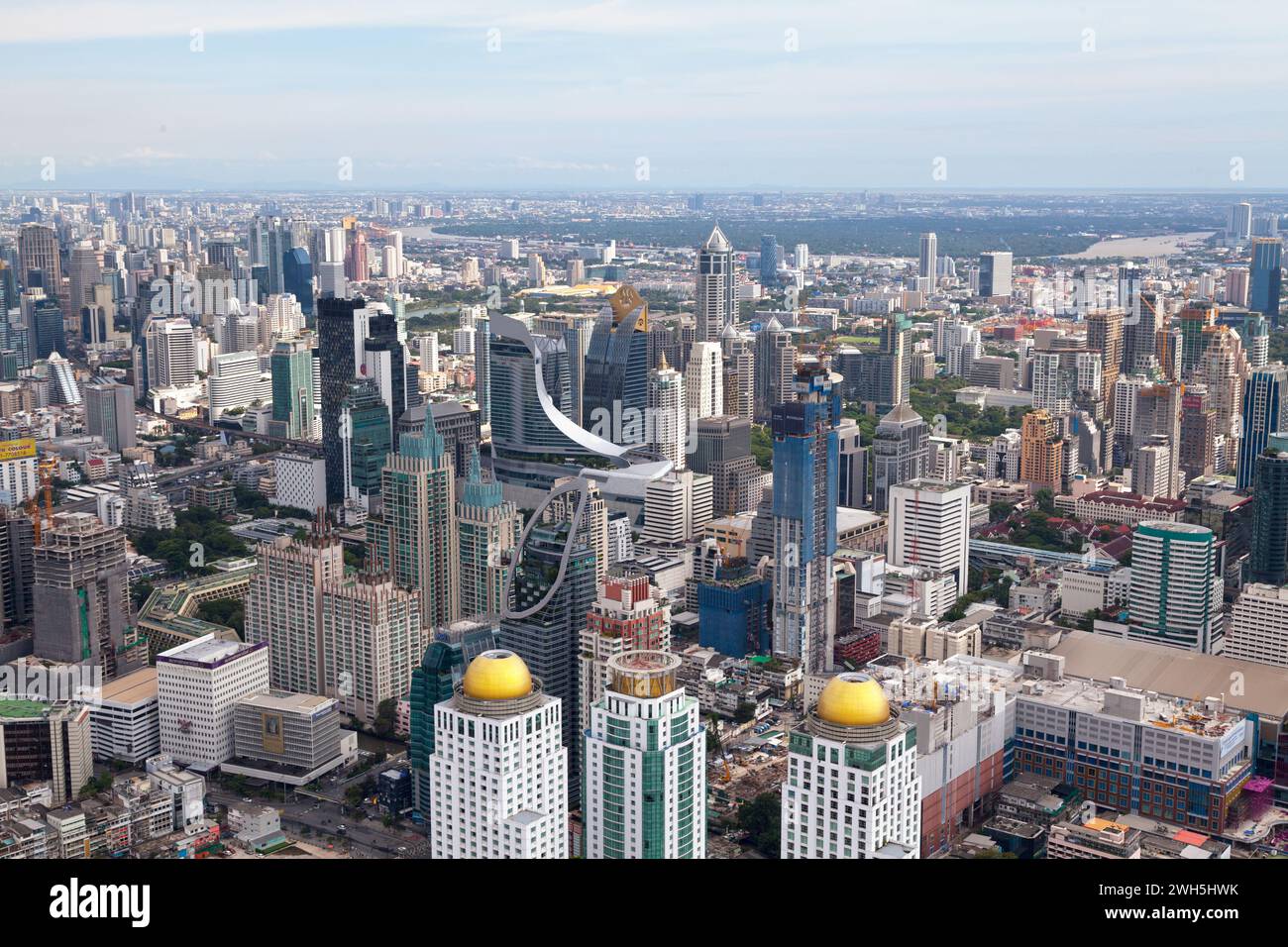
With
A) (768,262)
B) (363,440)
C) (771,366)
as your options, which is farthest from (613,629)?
(768,262)

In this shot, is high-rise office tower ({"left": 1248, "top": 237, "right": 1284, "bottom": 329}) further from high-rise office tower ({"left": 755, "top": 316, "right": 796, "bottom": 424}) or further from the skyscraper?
high-rise office tower ({"left": 755, "top": 316, "right": 796, "bottom": 424})

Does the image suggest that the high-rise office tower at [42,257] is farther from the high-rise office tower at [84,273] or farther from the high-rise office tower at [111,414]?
the high-rise office tower at [111,414]

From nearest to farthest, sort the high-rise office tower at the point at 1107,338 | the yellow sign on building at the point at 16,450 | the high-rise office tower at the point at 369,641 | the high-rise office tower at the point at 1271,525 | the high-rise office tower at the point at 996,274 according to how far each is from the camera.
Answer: the high-rise office tower at the point at 369,641 < the high-rise office tower at the point at 1271,525 < the yellow sign on building at the point at 16,450 < the high-rise office tower at the point at 1107,338 < the high-rise office tower at the point at 996,274

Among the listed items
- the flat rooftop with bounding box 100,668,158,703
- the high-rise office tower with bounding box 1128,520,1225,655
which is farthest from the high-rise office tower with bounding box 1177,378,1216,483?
the flat rooftop with bounding box 100,668,158,703

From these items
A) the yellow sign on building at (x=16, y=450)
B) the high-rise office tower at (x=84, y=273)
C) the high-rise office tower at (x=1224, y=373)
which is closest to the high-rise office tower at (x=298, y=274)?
the high-rise office tower at (x=84, y=273)

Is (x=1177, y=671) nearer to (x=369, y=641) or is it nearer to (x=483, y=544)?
(x=483, y=544)

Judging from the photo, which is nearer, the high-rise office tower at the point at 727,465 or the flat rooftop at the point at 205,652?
the flat rooftop at the point at 205,652
